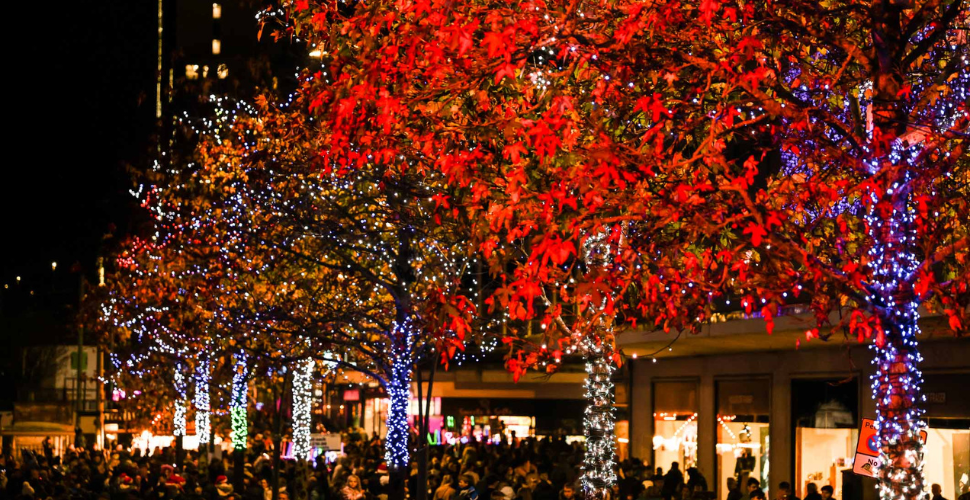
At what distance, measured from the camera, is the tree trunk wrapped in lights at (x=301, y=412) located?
30.6m

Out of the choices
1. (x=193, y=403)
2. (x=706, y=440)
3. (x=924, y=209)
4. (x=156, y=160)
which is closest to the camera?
(x=924, y=209)

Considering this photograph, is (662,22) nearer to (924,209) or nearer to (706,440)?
(924,209)

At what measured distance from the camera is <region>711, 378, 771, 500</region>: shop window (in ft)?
83.2

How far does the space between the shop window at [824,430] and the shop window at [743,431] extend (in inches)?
46.7

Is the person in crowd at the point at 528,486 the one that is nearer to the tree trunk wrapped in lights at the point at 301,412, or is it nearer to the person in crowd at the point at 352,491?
the person in crowd at the point at 352,491

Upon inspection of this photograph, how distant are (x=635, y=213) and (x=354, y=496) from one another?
464 inches

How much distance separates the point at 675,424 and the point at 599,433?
50.1ft

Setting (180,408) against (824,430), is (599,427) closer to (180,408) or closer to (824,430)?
(824,430)

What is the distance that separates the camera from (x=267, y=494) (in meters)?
27.7

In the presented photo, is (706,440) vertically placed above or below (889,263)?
below

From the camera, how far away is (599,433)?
14.8 metres

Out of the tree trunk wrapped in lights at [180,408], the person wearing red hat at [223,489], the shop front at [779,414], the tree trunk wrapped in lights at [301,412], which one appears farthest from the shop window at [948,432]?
the tree trunk wrapped in lights at [180,408]

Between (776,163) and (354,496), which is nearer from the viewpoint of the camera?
(354,496)

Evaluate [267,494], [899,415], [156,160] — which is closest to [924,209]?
[899,415]
